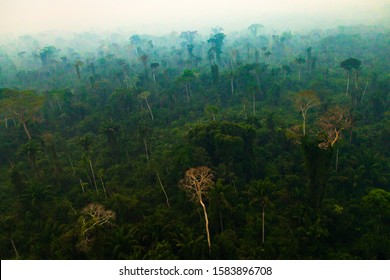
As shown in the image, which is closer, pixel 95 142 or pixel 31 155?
pixel 31 155

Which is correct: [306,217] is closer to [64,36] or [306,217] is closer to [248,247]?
[248,247]

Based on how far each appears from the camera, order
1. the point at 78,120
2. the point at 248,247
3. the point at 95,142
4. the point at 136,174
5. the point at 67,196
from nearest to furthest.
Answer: the point at 248,247, the point at 67,196, the point at 136,174, the point at 95,142, the point at 78,120

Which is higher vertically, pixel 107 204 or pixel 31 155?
pixel 31 155

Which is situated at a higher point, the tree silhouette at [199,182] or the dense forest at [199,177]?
the tree silhouette at [199,182]

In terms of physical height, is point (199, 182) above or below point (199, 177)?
above

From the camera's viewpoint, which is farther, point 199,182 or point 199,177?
point 199,177

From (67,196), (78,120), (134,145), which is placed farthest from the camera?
(78,120)

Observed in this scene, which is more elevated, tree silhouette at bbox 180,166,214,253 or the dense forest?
tree silhouette at bbox 180,166,214,253

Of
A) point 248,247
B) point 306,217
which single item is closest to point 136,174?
point 248,247
